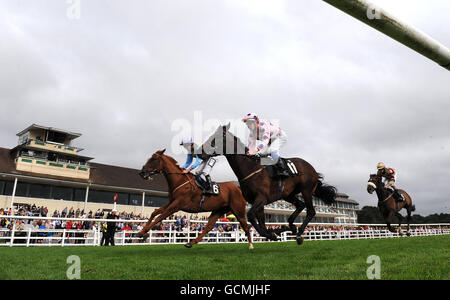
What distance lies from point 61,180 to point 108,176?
6.75 m

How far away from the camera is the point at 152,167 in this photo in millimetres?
9023

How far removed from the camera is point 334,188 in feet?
27.7

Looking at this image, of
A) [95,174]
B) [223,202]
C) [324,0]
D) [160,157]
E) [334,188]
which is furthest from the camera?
[95,174]

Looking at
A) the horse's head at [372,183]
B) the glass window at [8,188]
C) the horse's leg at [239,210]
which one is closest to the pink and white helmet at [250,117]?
the horse's leg at [239,210]

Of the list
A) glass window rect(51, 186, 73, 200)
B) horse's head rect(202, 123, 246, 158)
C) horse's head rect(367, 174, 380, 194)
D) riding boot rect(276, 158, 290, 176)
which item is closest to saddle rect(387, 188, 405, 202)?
horse's head rect(367, 174, 380, 194)

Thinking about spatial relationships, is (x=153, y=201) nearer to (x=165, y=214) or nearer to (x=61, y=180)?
(x=61, y=180)

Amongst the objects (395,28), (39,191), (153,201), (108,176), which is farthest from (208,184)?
(108,176)

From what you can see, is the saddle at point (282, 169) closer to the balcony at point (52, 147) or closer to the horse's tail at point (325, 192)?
the horse's tail at point (325, 192)

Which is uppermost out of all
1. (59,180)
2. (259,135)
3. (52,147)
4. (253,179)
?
(52,147)

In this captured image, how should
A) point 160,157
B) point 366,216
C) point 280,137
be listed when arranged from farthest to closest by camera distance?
point 366,216, point 160,157, point 280,137
